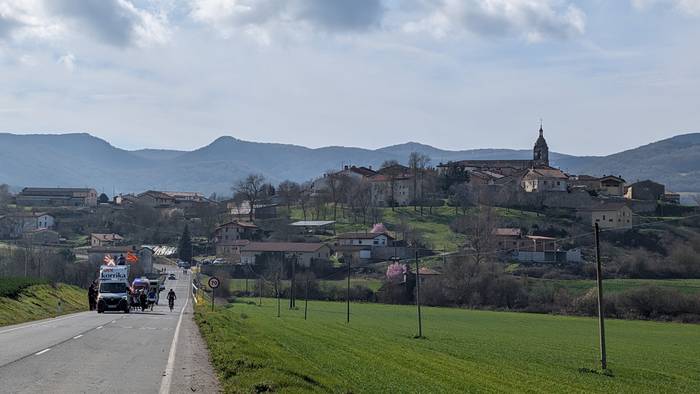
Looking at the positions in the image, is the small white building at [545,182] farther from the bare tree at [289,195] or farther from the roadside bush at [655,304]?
the roadside bush at [655,304]

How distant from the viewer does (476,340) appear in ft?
147

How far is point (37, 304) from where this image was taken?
51812 millimetres

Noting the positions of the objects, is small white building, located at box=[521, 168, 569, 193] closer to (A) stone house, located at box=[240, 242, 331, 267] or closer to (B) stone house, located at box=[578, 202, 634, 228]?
(B) stone house, located at box=[578, 202, 634, 228]

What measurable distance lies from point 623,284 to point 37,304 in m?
66.0

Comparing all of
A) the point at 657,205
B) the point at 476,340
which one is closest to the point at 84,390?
the point at 476,340

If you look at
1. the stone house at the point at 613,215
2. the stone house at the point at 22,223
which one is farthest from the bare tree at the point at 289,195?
the stone house at the point at 613,215

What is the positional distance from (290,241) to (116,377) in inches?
4867

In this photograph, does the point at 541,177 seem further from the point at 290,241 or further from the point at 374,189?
the point at 290,241

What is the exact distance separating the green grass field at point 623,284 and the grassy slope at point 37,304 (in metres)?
54.1

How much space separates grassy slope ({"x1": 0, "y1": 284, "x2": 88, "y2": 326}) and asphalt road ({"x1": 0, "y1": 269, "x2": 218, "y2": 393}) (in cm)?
1110

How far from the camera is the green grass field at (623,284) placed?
86500 millimetres

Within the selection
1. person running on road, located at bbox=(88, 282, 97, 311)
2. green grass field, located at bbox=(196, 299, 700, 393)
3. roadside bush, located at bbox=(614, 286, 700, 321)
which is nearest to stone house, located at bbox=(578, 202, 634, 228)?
roadside bush, located at bbox=(614, 286, 700, 321)

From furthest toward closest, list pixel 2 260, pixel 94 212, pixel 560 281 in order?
pixel 94 212, pixel 2 260, pixel 560 281

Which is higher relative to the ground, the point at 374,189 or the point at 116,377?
the point at 374,189
